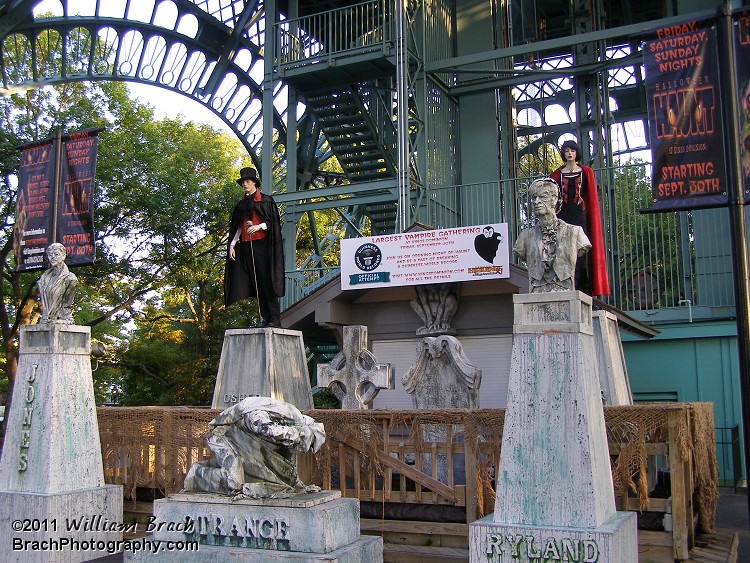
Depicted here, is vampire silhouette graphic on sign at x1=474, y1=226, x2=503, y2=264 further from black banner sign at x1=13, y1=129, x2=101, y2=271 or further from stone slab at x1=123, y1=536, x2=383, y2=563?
stone slab at x1=123, y1=536, x2=383, y2=563

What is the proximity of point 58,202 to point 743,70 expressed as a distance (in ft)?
25.5

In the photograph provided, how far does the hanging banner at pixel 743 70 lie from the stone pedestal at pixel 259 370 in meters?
5.62

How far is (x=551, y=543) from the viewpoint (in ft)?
18.0

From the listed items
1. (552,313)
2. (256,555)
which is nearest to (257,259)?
(256,555)

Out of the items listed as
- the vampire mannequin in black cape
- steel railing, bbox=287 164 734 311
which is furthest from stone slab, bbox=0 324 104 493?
steel railing, bbox=287 164 734 311

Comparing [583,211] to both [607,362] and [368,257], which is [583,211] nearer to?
[607,362]

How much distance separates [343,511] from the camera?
608 cm

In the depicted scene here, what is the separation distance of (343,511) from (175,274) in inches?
675

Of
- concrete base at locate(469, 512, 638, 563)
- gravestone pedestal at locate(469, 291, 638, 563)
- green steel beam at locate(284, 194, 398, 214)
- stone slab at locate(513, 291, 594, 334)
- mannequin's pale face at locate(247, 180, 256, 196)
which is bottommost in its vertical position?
concrete base at locate(469, 512, 638, 563)

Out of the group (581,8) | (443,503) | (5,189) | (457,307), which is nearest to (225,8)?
(5,189)

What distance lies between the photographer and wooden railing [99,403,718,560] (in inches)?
287

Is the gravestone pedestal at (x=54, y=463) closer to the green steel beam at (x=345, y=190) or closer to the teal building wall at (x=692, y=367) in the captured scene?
the green steel beam at (x=345, y=190)

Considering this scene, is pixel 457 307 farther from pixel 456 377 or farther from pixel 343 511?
pixel 343 511

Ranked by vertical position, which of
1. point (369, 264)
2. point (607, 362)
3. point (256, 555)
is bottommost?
point (256, 555)
